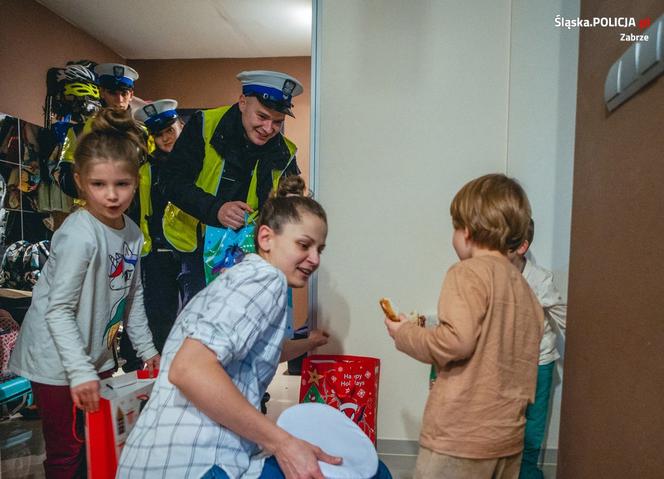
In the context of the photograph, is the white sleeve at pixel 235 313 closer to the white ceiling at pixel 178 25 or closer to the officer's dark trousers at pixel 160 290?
the officer's dark trousers at pixel 160 290

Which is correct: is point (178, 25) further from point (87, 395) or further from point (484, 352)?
point (484, 352)

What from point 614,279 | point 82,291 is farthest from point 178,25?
point 614,279

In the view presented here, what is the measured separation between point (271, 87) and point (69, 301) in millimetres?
1051

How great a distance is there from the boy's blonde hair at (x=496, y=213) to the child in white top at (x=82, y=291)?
1.01 m

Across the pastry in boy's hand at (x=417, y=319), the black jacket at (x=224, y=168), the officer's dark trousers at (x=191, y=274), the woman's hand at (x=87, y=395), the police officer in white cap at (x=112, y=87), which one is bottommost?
the woman's hand at (x=87, y=395)

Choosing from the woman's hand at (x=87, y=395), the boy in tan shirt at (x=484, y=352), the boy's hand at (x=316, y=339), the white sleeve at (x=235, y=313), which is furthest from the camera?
the boy's hand at (x=316, y=339)

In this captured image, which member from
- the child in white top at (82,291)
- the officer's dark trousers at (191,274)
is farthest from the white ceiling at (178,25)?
the officer's dark trousers at (191,274)

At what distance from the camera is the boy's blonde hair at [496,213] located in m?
1.04

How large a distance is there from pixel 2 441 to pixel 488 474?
2.04 m

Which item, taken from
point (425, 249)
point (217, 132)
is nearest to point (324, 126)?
point (217, 132)

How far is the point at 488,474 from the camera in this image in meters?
1.02

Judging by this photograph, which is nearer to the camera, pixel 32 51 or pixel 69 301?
pixel 69 301

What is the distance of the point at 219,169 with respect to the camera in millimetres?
1656

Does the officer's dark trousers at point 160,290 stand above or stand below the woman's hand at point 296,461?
above
